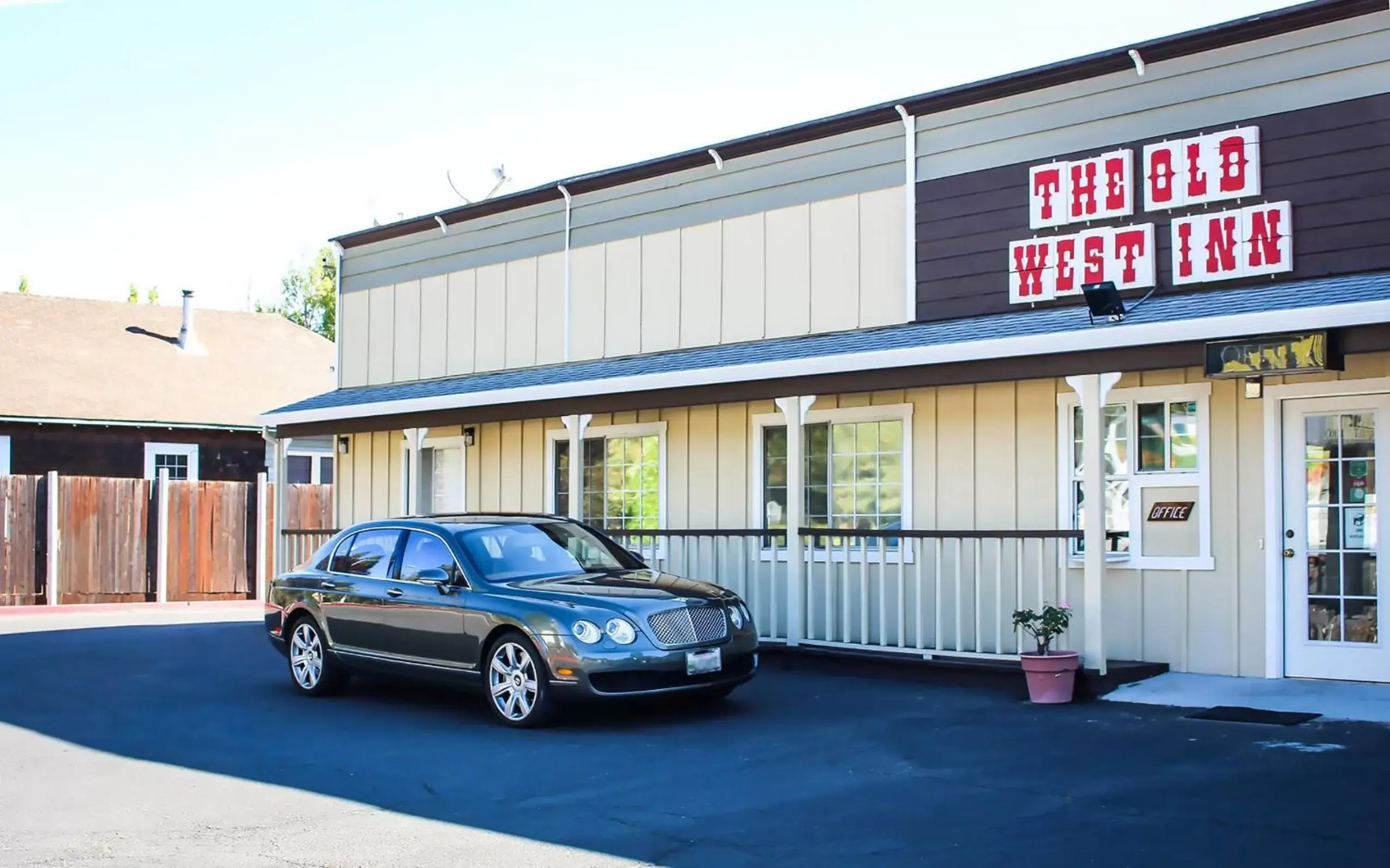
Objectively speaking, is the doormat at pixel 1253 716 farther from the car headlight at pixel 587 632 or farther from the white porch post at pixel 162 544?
the white porch post at pixel 162 544

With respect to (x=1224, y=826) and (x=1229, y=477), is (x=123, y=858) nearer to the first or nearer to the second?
(x=1224, y=826)

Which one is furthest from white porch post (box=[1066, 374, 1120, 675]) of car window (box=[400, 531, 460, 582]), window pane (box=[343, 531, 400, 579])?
window pane (box=[343, 531, 400, 579])

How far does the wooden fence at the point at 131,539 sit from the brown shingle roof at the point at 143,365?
9.76 ft

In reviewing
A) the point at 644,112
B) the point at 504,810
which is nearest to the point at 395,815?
the point at 504,810

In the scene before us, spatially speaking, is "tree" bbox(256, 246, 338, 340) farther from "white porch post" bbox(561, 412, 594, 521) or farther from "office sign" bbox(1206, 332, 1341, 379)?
"office sign" bbox(1206, 332, 1341, 379)

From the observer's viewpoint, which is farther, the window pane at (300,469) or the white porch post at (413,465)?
the window pane at (300,469)

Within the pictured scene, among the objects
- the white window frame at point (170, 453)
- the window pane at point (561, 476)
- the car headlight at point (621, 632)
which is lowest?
the car headlight at point (621, 632)

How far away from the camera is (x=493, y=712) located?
9.91 m

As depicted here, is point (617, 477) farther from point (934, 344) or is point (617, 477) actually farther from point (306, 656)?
point (934, 344)

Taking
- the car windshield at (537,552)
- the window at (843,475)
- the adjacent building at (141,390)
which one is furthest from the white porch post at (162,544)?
the car windshield at (537,552)

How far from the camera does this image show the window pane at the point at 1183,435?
11258 millimetres

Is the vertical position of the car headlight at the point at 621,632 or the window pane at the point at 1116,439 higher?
the window pane at the point at 1116,439

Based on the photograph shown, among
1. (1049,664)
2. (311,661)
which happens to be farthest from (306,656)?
(1049,664)

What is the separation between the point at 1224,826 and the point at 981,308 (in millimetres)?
7059
